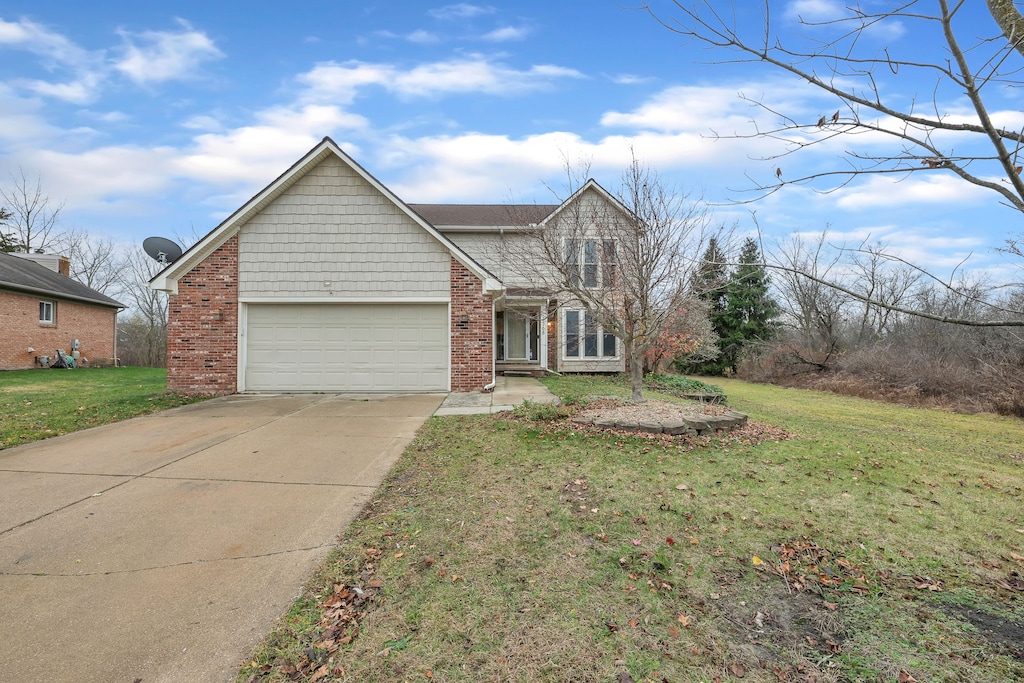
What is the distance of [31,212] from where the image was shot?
30.2m

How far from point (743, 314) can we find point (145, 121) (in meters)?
28.7

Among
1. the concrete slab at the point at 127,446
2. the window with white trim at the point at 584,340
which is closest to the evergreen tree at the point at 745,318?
the window with white trim at the point at 584,340

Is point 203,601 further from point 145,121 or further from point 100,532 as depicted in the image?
point 145,121

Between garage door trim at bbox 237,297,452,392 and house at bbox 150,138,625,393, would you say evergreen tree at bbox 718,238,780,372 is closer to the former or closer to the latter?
house at bbox 150,138,625,393

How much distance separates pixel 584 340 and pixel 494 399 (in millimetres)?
7983

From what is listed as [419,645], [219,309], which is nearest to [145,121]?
[219,309]

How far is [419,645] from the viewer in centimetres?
246

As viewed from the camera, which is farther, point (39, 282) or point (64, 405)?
point (39, 282)

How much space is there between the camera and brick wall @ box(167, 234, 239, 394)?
11523 mm

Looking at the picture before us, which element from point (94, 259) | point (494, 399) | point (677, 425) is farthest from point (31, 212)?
point (677, 425)

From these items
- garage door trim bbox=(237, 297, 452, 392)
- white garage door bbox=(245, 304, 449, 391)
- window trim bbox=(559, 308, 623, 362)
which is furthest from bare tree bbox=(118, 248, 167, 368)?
window trim bbox=(559, 308, 623, 362)

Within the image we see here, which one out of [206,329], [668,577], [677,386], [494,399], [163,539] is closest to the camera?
[668,577]

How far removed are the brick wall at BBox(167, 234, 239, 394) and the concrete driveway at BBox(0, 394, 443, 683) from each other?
4.17m

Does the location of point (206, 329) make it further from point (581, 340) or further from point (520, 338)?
point (581, 340)
